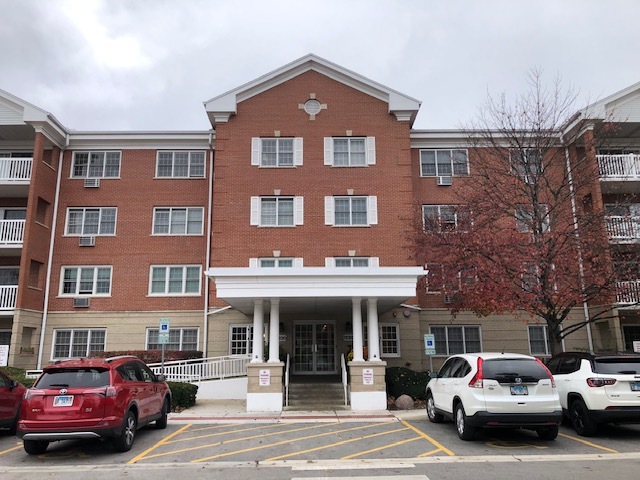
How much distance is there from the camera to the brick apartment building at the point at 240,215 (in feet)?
72.6

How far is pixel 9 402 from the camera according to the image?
11.4m

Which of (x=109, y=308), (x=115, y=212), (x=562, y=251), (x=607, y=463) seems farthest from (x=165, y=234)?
(x=607, y=463)

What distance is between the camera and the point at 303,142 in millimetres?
23250

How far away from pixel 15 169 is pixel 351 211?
49.5 feet

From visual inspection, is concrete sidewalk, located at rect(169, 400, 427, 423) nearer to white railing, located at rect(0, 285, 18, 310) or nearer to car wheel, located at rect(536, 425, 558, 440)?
car wheel, located at rect(536, 425, 558, 440)

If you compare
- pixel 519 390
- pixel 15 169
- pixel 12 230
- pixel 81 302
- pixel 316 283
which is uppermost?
pixel 15 169

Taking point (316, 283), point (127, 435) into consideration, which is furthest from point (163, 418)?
point (316, 283)

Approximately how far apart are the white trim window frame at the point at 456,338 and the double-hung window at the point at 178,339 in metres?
10.6

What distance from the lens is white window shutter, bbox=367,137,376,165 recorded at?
2303cm

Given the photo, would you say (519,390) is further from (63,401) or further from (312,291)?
(63,401)

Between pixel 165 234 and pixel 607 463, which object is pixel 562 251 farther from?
pixel 165 234

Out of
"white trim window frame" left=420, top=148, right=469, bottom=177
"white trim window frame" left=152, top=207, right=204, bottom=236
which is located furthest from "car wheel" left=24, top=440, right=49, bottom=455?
"white trim window frame" left=420, top=148, right=469, bottom=177

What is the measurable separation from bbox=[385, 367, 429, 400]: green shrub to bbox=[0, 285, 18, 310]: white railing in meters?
15.8

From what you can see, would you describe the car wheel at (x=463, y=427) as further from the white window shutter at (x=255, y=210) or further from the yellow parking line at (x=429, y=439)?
the white window shutter at (x=255, y=210)
